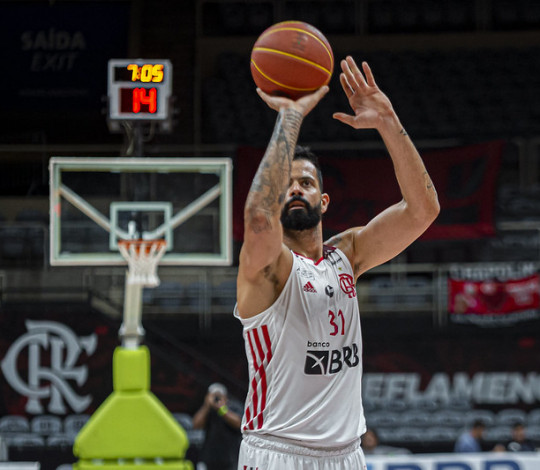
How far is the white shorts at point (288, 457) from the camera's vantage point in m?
3.47

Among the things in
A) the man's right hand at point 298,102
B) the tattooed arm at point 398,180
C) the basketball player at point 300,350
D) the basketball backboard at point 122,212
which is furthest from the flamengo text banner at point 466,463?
the man's right hand at point 298,102

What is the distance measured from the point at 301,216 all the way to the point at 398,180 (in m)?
0.46

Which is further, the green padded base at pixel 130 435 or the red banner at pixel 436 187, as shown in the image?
the red banner at pixel 436 187

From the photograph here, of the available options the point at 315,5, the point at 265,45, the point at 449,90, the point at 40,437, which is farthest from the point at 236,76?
the point at 265,45

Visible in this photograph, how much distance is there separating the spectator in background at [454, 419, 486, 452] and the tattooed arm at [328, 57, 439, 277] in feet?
25.0

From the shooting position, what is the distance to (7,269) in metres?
12.5

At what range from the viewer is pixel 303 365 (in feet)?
11.4

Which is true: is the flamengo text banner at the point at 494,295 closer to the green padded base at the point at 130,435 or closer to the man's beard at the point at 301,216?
the green padded base at the point at 130,435

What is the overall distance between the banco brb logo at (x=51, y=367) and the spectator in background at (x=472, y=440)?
473cm

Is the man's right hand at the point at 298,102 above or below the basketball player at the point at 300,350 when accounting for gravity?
above

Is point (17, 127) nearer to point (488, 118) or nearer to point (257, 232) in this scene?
point (488, 118)

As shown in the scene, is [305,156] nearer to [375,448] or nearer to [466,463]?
[466,463]

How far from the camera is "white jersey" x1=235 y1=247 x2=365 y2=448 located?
136 inches

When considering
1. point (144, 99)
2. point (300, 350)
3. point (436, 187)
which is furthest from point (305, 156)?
point (436, 187)
